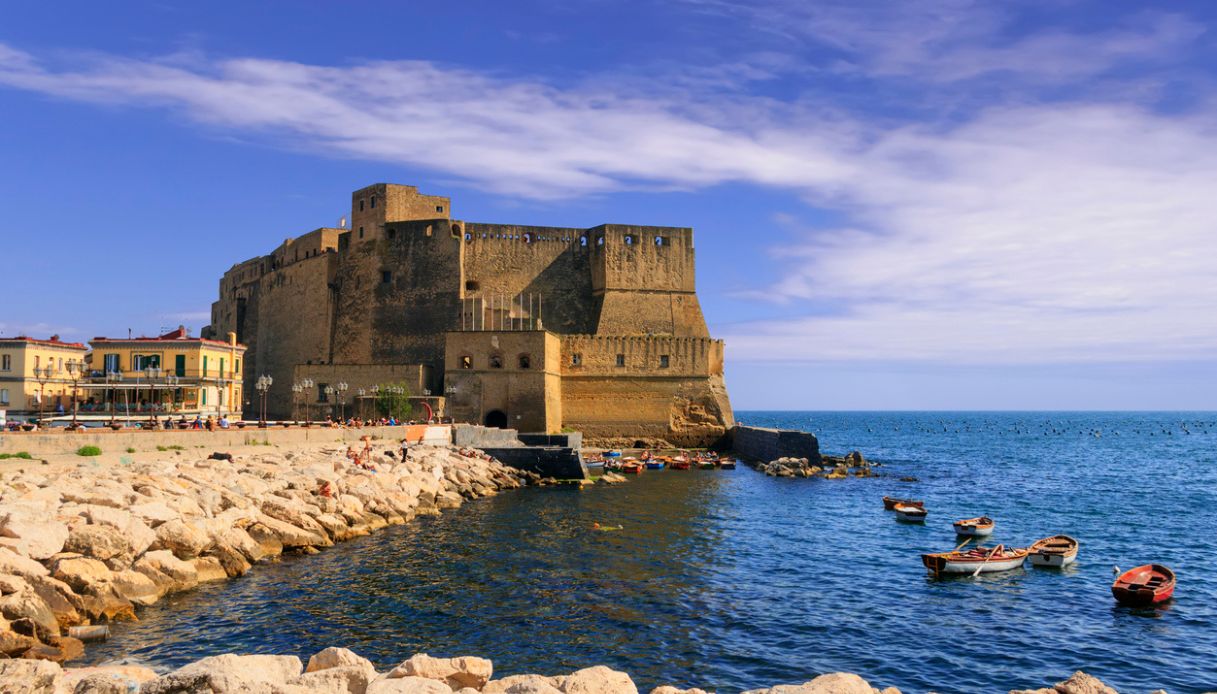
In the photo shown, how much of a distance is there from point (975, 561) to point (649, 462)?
19800mm

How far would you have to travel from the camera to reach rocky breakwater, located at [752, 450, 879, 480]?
34500 millimetres

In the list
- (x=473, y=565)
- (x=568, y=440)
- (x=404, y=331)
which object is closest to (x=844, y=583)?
(x=473, y=565)

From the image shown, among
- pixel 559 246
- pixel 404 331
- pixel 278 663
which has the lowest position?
pixel 278 663

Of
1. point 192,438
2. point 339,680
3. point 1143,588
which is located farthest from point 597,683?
point 192,438

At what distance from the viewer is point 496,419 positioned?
128ft

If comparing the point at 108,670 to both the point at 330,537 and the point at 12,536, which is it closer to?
the point at 12,536

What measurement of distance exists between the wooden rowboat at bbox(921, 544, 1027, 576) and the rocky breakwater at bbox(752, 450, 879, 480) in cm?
1692

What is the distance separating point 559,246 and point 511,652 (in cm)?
3570

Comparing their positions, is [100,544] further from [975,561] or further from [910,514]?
[910,514]

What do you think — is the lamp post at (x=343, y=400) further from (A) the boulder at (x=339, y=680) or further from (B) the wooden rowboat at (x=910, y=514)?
(A) the boulder at (x=339, y=680)

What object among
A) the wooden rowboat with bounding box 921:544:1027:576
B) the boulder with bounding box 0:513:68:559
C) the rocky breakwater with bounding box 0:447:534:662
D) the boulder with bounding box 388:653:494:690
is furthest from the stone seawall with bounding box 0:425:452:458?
the wooden rowboat with bounding box 921:544:1027:576

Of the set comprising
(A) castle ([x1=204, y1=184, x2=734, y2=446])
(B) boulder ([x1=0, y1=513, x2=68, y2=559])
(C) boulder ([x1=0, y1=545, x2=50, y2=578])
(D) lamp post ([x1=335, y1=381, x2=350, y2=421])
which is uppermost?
(A) castle ([x1=204, y1=184, x2=734, y2=446])

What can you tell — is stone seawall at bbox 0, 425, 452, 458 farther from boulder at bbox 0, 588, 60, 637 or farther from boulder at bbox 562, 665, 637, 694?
boulder at bbox 562, 665, 637, 694

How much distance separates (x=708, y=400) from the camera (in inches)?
1695
